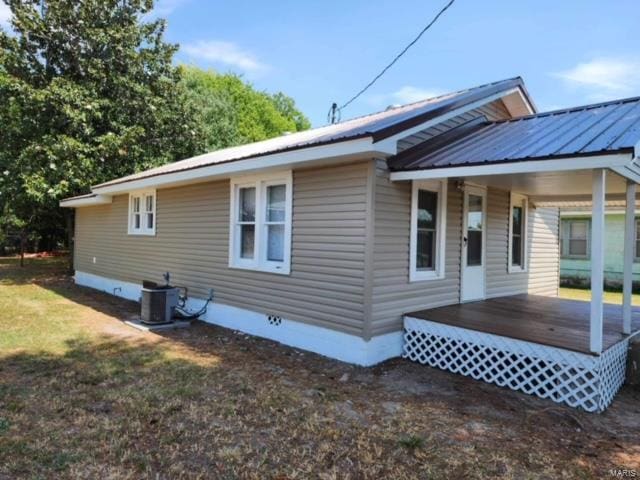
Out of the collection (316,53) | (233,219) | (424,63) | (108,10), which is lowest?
(233,219)

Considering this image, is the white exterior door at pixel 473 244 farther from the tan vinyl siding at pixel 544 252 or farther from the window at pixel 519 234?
the tan vinyl siding at pixel 544 252

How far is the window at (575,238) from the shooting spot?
15732mm

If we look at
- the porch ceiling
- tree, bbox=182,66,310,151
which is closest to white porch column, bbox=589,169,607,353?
the porch ceiling

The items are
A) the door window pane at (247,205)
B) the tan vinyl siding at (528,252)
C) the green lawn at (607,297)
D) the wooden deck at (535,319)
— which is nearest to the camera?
the wooden deck at (535,319)

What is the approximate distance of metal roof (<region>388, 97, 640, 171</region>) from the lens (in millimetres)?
4258

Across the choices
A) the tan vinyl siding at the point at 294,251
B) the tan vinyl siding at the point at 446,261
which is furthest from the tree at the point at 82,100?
the tan vinyl siding at the point at 446,261

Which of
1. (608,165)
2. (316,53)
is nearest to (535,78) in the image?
(316,53)

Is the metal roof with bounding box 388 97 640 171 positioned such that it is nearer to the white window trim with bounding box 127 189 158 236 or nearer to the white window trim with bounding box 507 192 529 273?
the white window trim with bounding box 507 192 529 273

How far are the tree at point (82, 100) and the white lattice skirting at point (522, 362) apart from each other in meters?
12.2

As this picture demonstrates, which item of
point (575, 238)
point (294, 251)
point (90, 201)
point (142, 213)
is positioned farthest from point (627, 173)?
point (575, 238)

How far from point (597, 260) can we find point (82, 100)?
15.2 metres

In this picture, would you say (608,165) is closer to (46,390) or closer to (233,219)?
(233,219)

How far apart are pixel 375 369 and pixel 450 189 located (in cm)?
295

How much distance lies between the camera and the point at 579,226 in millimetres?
15961
